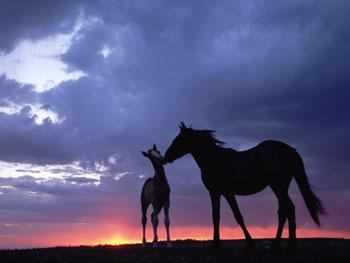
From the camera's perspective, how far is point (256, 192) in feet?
51.2

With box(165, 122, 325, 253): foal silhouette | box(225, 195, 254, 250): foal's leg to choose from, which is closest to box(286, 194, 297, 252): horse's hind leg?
box(165, 122, 325, 253): foal silhouette

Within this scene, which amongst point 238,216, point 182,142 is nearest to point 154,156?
point 182,142

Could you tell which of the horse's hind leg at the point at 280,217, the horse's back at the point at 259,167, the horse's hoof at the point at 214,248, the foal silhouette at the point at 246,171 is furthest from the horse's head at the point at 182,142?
the horse's hind leg at the point at 280,217

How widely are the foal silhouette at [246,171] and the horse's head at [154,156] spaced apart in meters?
1.58

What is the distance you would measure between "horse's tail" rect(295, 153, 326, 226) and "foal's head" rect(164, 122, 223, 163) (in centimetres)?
320

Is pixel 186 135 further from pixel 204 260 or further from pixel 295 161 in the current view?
pixel 204 260

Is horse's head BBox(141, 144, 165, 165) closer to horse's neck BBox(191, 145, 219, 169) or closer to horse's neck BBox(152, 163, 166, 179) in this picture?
horse's neck BBox(152, 163, 166, 179)

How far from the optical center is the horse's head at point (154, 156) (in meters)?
19.0

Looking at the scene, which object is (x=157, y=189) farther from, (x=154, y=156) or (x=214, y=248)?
(x=214, y=248)

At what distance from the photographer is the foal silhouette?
14625mm

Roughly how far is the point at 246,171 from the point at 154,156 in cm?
516

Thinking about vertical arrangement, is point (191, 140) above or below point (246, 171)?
above

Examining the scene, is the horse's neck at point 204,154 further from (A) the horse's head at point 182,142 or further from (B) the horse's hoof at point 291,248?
(B) the horse's hoof at point 291,248

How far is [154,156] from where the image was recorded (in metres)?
19.2
